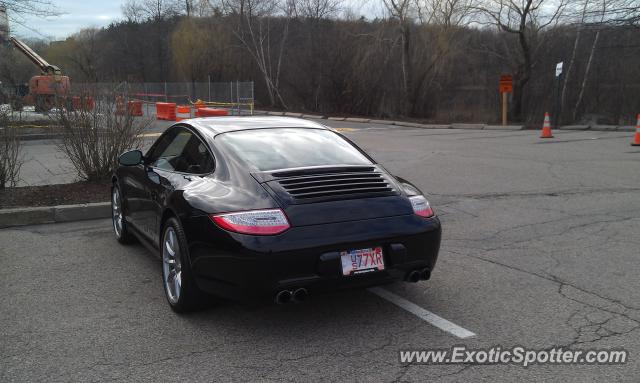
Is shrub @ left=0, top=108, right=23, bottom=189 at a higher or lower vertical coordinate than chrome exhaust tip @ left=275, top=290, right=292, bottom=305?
higher

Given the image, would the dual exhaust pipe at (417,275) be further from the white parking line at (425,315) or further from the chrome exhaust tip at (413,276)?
the white parking line at (425,315)

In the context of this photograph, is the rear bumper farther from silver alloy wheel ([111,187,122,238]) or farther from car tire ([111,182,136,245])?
silver alloy wheel ([111,187,122,238])

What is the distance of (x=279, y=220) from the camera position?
363 cm

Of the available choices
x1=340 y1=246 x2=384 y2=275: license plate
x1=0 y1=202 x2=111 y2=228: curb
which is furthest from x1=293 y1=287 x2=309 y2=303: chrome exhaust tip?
x1=0 y1=202 x2=111 y2=228: curb

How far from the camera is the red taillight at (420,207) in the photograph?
13.5ft

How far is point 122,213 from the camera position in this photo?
6051 mm

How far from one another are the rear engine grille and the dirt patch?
15.9 ft

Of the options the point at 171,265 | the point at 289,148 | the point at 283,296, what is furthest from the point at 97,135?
the point at 283,296

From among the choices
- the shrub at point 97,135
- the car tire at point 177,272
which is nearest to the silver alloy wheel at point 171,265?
the car tire at point 177,272

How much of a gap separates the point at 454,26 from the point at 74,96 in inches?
928

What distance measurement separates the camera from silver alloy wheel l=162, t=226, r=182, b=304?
4148 millimetres

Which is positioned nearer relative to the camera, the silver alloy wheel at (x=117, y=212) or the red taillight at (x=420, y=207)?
the red taillight at (x=420, y=207)

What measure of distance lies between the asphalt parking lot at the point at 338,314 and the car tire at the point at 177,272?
123mm

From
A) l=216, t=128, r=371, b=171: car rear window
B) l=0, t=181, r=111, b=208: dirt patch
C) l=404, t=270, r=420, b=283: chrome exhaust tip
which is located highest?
l=216, t=128, r=371, b=171: car rear window
